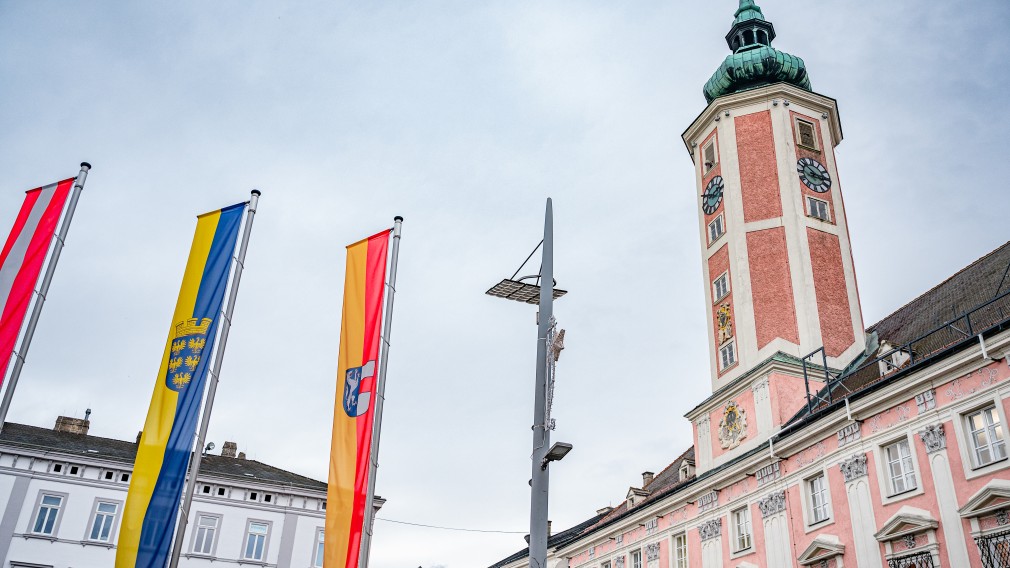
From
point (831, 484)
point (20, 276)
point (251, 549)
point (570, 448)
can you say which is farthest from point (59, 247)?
point (251, 549)

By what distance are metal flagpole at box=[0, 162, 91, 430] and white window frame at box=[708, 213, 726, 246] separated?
29.8 metres

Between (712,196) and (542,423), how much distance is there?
3342 centimetres

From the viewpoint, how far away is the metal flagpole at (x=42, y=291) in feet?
67.9

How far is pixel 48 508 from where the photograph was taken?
4397 centimetres

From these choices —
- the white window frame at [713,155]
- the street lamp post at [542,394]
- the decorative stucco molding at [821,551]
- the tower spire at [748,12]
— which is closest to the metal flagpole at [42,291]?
the street lamp post at [542,394]

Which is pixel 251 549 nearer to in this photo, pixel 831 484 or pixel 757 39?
pixel 831 484

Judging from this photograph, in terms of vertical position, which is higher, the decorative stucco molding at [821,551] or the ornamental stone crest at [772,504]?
the ornamental stone crest at [772,504]

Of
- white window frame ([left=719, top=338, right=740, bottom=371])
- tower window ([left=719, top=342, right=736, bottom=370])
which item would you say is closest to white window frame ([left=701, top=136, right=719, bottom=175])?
white window frame ([left=719, top=338, right=740, bottom=371])

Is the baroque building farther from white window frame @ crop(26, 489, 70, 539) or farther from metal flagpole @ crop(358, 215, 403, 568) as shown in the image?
white window frame @ crop(26, 489, 70, 539)

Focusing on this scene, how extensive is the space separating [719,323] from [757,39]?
18795mm

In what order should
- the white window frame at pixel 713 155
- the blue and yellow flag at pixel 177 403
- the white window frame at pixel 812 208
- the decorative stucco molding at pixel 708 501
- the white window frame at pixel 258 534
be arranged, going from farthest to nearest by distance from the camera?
the white window frame at pixel 258 534, the white window frame at pixel 713 155, the white window frame at pixel 812 208, the decorative stucco molding at pixel 708 501, the blue and yellow flag at pixel 177 403

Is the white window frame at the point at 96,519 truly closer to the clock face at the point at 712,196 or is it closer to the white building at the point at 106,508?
the white building at the point at 106,508

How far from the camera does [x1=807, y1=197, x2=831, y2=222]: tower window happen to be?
136 feet

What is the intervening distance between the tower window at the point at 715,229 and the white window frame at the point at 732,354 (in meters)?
6.15
